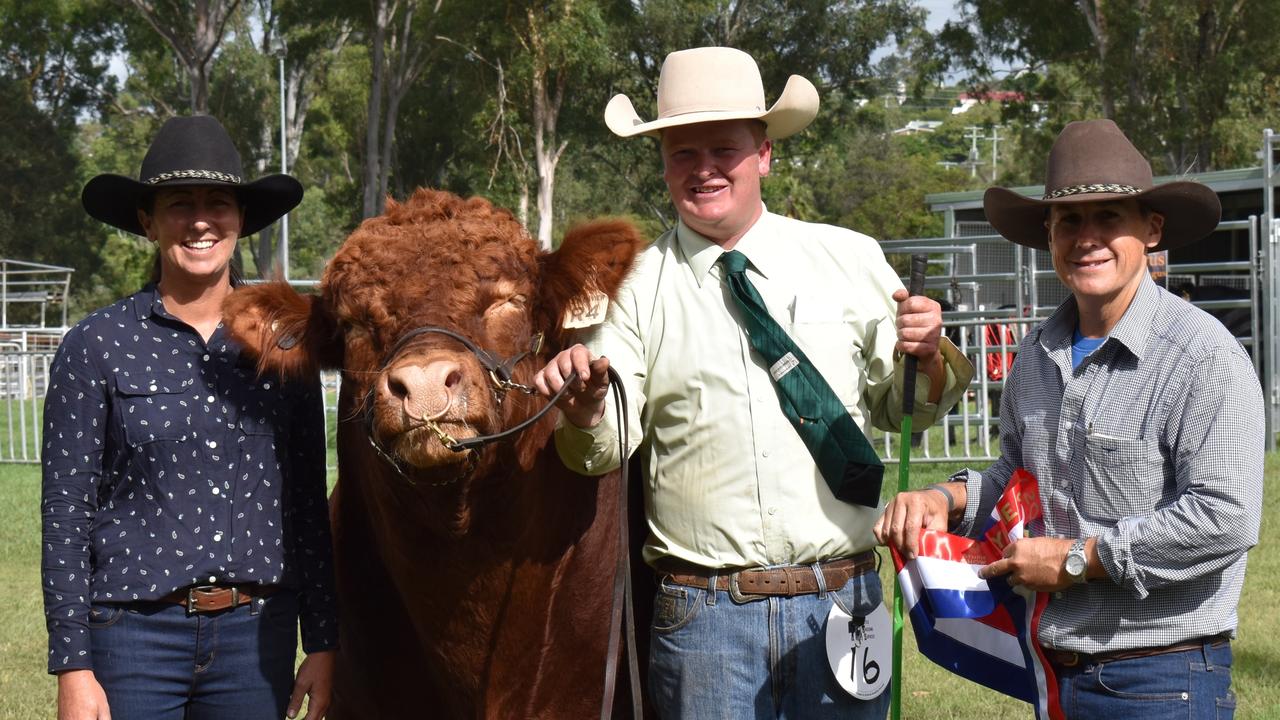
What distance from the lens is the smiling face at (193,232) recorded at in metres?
3.80

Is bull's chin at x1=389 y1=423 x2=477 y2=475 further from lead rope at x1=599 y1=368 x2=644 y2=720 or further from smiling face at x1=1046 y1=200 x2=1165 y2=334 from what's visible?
smiling face at x1=1046 y1=200 x2=1165 y2=334

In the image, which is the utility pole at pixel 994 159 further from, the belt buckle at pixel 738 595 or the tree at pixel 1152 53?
the belt buckle at pixel 738 595

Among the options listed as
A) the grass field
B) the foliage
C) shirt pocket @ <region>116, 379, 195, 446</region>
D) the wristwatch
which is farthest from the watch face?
the foliage

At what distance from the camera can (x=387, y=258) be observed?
3.79 meters

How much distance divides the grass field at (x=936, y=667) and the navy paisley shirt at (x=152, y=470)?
341 cm

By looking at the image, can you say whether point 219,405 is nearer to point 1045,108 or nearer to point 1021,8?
point 1021,8

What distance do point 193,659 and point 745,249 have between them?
1.91 m

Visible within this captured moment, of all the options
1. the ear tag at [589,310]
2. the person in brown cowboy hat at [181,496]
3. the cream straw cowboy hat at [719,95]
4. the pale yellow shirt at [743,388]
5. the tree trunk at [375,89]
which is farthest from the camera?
the tree trunk at [375,89]

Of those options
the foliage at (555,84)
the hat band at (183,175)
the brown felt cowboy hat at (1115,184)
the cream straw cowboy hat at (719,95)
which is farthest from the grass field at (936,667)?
the foliage at (555,84)

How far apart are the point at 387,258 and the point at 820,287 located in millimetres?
1225

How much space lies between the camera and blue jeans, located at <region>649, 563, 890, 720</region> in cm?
365

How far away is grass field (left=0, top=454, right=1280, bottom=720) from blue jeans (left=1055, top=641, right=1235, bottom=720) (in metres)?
3.14

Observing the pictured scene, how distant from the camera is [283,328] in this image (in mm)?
3893

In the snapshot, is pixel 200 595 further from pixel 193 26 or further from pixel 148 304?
pixel 193 26
